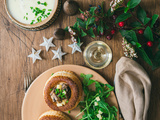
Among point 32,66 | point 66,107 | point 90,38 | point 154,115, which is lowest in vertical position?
point 154,115

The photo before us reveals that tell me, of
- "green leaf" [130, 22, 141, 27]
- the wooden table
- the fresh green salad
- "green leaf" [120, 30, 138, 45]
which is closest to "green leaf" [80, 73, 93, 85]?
the fresh green salad

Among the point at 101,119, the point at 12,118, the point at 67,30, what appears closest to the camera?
the point at 101,119

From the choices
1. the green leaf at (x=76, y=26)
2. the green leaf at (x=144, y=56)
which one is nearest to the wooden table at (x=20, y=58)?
the green leaf at (x=76, y=26)

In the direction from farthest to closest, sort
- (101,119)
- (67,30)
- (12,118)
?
(12,118)
(67,30)
(101,119)

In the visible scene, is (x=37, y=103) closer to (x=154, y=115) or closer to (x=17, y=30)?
(x=17, y=30)

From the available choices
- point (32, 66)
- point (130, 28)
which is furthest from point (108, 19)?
point (32, 66)

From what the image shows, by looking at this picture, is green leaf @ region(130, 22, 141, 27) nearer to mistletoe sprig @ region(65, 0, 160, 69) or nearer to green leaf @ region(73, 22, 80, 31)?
mistletoe sprig @ region(65, 0, 160, 69)
